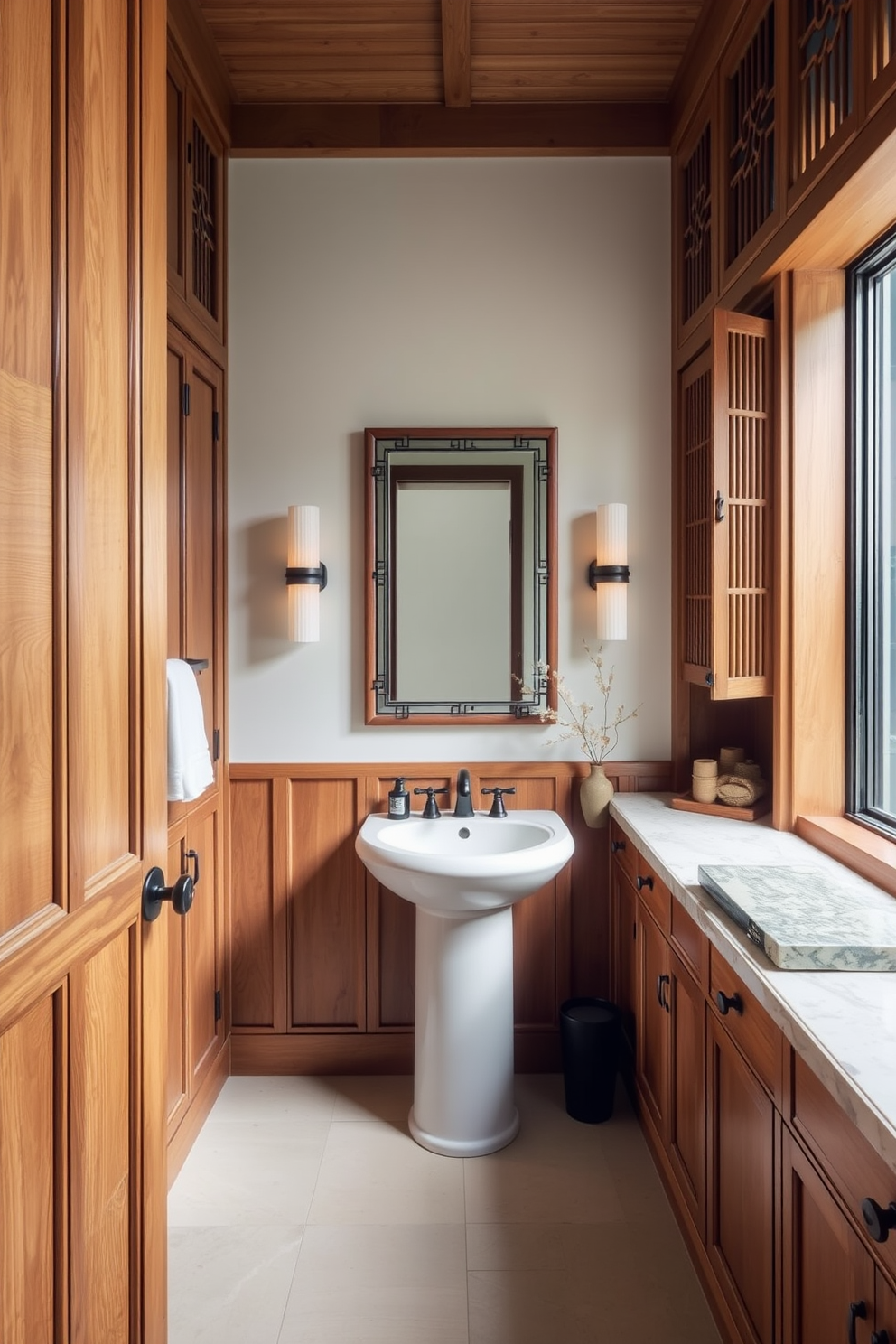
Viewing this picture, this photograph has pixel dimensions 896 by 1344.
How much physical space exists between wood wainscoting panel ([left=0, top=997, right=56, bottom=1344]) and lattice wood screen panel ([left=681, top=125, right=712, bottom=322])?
91.9 inches

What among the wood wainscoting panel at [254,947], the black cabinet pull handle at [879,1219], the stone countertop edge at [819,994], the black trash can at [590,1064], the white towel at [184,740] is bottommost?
the black trash can at [590,1064]

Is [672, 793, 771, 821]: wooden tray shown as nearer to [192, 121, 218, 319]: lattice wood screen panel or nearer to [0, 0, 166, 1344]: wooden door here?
[0, 0, 166, 1344]: wooden door

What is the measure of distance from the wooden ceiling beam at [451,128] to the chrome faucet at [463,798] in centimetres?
193

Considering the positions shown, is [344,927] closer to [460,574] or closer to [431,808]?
[431,808]

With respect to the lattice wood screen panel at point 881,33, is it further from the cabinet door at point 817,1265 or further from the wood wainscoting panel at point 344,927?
the wood wainscoting panel at point 344,927

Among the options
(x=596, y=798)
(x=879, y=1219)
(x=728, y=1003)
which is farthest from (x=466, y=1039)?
(x=879, y=1219)

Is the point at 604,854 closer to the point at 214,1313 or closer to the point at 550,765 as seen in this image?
the point at 550,765

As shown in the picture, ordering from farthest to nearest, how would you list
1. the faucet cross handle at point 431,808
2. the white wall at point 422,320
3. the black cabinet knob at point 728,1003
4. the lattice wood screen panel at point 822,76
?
the white wall at point 422,320
the faucet cross handle at point 431,808
the lattice wood screen panel at point 822,76
the black cabinet knob at point 728,1003

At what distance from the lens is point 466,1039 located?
2.28 metres

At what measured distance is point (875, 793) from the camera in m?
1.97

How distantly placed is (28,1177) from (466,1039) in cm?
153

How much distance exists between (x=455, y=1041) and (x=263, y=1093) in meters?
0.71

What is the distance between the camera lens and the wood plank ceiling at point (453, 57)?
2270mm

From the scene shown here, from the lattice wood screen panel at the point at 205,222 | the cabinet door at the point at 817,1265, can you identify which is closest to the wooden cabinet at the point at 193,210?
the lattice wood screen panel at the point at 205,222
